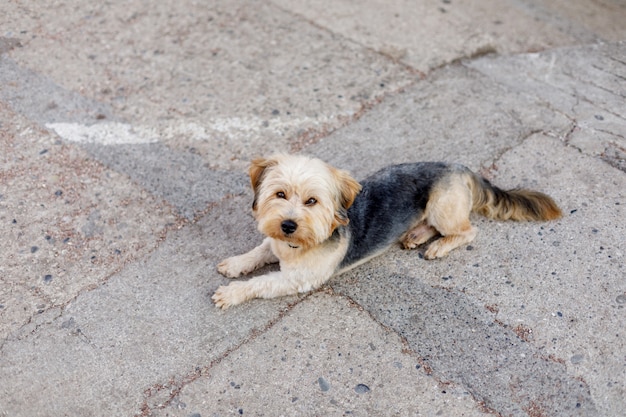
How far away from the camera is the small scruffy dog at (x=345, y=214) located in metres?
4.39

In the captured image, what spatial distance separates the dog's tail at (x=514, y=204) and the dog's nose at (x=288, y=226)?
5.68ft

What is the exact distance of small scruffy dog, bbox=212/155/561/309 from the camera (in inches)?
173

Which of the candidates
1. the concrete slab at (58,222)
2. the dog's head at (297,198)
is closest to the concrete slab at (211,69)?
the concrete slab at (58,222)

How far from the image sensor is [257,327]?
15.5 ft

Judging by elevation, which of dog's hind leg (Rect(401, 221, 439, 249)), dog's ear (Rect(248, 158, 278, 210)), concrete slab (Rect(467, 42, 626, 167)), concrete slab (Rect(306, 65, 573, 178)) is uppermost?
dog's ear (Rect(248, 158, 278, 210))

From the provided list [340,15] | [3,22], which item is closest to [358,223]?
[340,15]

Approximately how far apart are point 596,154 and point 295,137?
9.21ft

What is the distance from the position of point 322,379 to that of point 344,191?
1.28m

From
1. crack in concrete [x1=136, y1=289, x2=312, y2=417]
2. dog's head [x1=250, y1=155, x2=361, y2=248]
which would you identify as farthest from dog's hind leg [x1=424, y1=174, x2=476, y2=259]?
crack in concrete [x1=136, y1=289, x2=312, y2=417]

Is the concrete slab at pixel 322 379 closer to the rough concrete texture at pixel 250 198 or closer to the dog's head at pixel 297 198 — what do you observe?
the rough concrete texture at pixel 250 198

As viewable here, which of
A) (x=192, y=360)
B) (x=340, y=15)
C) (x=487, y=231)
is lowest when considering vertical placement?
(x=192, y=360)

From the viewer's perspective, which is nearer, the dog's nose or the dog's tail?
the dog's nose

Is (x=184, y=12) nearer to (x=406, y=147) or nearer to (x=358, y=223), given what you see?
(x=406, y=147)

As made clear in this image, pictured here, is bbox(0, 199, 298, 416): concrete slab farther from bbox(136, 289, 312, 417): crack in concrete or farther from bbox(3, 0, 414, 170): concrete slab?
bbox(3, 0, 414, 170): concrete slab
